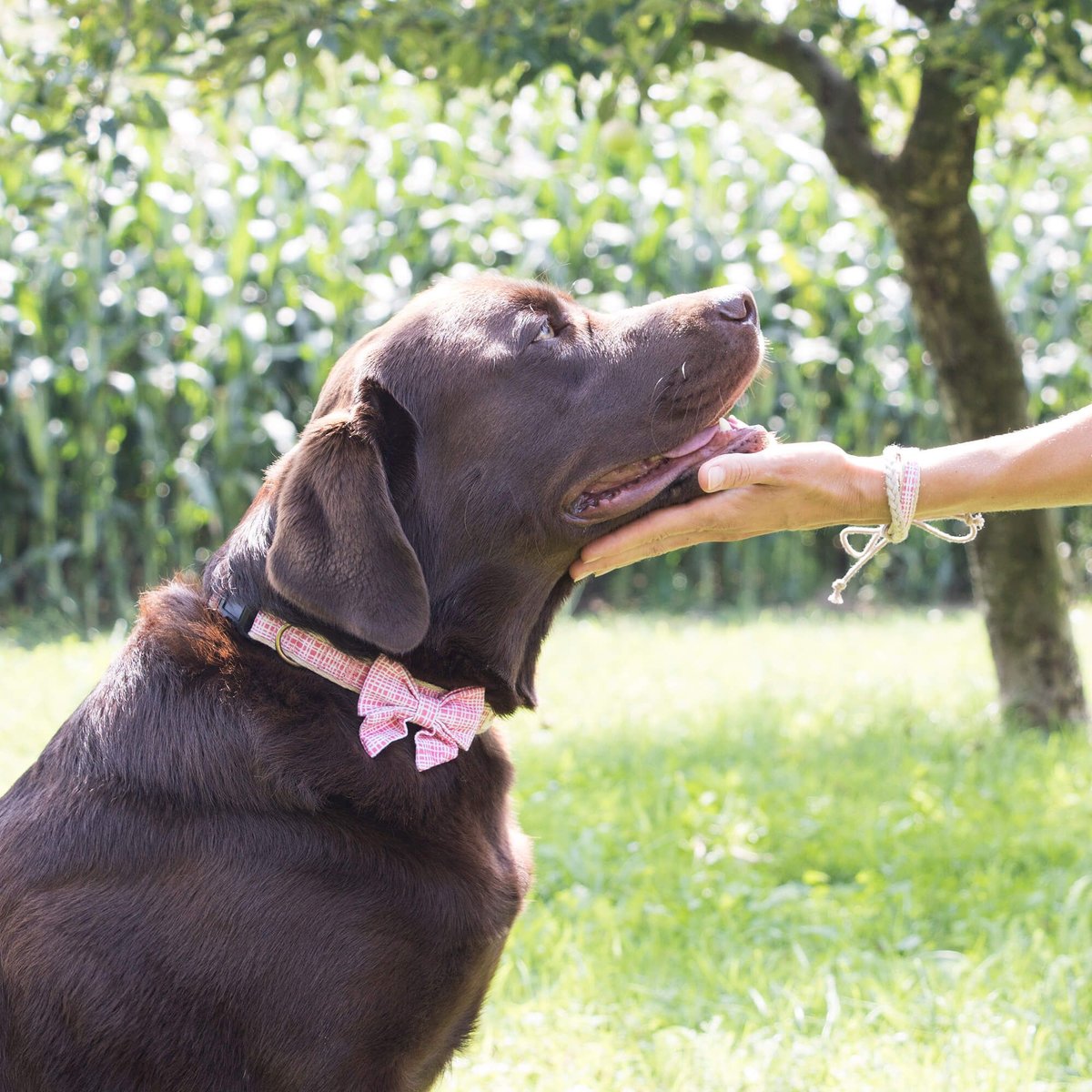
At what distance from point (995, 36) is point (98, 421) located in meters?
5.55

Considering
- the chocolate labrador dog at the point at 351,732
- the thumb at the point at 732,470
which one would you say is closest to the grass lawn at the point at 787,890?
the chocolate labrador dog at the point at 351,732

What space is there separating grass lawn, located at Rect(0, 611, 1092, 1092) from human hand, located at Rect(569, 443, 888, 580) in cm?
110

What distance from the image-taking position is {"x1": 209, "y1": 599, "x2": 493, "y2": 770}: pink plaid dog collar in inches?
81.8

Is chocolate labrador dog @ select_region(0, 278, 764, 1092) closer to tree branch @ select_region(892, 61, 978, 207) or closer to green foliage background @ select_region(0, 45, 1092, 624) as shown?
tree branch @ select_region(892, 61, 978, 207)

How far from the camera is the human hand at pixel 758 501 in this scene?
2.36 metres

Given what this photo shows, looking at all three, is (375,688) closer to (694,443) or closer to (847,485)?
(694,443)

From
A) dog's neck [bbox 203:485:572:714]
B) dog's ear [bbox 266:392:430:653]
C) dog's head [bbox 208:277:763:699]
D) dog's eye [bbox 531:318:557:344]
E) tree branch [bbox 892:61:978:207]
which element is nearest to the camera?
dog's ear [bbox 266:392:430:653]

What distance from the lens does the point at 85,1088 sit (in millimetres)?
1893

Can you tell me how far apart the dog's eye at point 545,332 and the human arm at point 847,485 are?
39cm

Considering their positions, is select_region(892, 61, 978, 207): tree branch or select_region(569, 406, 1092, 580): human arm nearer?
select_region(569, 406, 1092, 580): human arm

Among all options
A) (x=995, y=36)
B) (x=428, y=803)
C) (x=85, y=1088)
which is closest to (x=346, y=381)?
(x=428, y=803)

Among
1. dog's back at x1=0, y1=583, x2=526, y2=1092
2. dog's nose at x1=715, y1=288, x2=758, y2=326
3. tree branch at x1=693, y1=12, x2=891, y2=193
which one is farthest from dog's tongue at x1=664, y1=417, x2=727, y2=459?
tree branch at x1=693, y1=12, x2=891, y2=193

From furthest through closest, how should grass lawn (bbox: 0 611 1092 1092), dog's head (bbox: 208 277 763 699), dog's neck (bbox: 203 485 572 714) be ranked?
grass lawn (bbox: 0 611 1092 1092) → dog's head (bbox: 208 277 763 699) → dog's neck (bbox: 203 485 572 714)

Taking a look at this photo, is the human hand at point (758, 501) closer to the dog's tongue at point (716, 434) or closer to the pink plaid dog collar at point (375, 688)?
the dog's tongue at point (716, 434)
